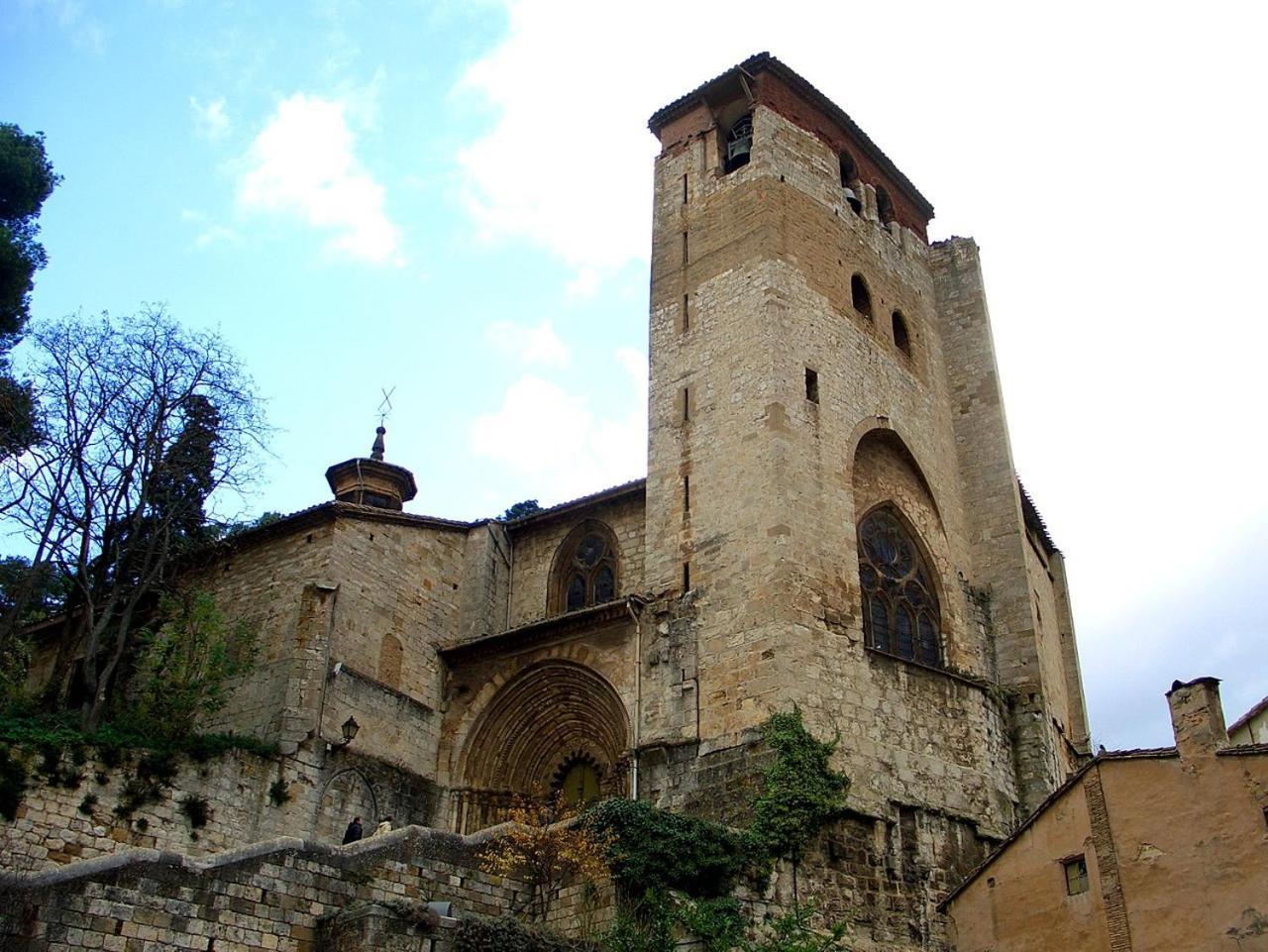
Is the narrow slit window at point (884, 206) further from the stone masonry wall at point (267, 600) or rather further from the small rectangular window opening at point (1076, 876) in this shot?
the small rectangular window opening at point (1076, 876)

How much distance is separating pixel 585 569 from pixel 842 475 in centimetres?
512

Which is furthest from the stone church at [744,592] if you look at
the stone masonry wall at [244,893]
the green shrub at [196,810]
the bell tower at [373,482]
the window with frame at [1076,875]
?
the bell tower at [373,482]

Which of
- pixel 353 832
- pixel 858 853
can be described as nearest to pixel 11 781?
pixel 353 832

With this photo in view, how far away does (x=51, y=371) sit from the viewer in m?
20.6

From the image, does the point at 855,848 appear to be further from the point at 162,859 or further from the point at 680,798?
the point at 162,859

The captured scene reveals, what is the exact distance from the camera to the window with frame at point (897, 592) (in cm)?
2073

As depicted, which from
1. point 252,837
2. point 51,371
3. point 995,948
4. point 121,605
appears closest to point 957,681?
point 995,948

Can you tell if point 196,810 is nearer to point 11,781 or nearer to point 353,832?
point 353,832

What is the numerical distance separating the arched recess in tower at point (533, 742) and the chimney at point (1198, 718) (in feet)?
28.3

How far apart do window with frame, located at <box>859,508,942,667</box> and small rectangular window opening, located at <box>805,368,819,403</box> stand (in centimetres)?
219

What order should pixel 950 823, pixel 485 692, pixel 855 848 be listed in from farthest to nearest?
pixel 485 692, pixel 950 823, pixel 855 848

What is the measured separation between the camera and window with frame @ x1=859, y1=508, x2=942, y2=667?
68.0ft

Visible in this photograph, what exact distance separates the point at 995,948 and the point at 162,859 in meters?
9.43

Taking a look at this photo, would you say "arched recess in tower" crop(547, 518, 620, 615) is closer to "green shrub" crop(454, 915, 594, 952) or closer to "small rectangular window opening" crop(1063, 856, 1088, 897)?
"green shrub" crop(454, 915, 594, 952)
